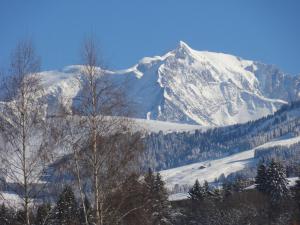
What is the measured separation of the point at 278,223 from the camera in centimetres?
10481

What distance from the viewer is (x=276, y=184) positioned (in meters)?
111

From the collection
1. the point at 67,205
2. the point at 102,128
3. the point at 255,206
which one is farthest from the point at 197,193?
the point at 102,128

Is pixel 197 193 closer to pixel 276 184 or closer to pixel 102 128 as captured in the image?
pixel 276 184

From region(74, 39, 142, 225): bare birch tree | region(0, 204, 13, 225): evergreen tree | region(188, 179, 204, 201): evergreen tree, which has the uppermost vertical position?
region(188, 179, 204, 201): evergreen tree

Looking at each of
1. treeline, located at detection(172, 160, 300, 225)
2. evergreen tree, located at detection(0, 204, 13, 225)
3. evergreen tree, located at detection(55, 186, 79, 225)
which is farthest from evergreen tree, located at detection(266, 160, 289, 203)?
evergreen tree, located at detection(0, 204, 13, 225)

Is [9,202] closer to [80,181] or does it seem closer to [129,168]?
[80,181]

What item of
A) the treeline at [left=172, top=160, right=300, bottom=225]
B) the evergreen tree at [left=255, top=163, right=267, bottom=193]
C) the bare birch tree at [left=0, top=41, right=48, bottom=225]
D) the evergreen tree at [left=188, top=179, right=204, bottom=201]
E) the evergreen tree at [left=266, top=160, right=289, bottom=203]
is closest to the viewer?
the bare birch tree at [left=0, top=41, right=48, bottom=225]

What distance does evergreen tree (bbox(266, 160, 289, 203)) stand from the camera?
360 ft

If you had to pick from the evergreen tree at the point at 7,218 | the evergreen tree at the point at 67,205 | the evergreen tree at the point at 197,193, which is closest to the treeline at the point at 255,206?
the evergreen tree at the point at 197,193

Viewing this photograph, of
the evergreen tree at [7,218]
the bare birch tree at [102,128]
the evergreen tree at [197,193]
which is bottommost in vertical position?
the evergreen tree at [7,218]

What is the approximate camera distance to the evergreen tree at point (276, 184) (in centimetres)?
10981

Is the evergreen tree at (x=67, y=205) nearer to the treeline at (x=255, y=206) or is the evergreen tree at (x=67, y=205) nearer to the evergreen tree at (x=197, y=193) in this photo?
the treeline at (x=255, y=206)

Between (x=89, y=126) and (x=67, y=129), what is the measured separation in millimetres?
858

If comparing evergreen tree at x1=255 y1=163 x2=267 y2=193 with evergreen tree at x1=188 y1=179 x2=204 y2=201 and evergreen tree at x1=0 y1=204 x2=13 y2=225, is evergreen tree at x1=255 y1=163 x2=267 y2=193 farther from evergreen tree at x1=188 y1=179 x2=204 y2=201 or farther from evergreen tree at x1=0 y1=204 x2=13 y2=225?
evergreen tree at x1=0 y1=204 x2=13 y2=225
